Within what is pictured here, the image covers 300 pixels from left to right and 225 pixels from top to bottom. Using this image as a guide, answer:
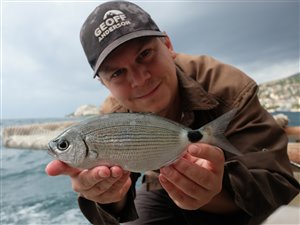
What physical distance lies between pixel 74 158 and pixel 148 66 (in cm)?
94

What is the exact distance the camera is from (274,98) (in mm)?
95125

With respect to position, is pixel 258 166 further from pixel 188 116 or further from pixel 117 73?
pixel 117 73

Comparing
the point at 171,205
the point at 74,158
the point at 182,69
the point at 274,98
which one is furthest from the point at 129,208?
the point at 274,98

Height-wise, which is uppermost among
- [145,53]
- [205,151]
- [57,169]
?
[145,53]

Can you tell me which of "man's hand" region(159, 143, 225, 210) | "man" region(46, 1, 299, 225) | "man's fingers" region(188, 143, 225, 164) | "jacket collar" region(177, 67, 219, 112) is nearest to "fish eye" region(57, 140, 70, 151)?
"man" region(46, 1, 299, 225)

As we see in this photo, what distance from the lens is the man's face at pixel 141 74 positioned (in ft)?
7.24

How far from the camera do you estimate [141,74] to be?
220 centimetres

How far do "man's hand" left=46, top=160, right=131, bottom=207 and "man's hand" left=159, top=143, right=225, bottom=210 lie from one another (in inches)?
11.1

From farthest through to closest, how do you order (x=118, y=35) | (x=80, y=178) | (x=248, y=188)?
1. (x=118, y=35)
2. (x=248, y=188)
3. (x=80, y=178)

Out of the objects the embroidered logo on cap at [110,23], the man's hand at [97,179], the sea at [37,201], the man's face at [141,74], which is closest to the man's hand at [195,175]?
the man's hand at [97,179]

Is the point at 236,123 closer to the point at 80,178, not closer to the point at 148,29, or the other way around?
the point at 148,29

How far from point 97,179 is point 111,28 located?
115 centimetres

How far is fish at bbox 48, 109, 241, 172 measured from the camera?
1608mm

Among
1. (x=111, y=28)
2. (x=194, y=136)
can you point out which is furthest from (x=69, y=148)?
(x=111, y=28)
